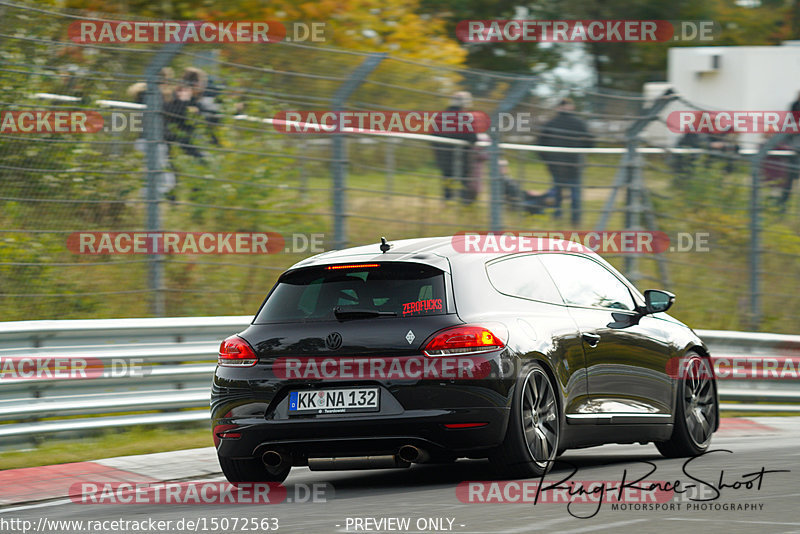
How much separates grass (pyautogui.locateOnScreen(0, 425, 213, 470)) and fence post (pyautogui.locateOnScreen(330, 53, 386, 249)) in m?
2.63

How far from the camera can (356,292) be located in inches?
320

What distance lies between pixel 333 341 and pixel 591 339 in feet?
6.11

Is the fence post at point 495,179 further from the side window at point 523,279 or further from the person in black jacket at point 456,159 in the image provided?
the side window at point 523,279

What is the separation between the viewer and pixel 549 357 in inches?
325

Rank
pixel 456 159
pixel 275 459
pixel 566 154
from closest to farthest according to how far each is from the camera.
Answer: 1. pixel 275 459
2. pixel 456 159
3. pixel 566 154

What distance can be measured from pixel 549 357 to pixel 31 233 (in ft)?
18.7

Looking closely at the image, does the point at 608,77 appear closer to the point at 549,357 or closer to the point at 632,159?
the point at 632,159

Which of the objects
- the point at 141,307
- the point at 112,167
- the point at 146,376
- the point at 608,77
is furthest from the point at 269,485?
the point at 608,77

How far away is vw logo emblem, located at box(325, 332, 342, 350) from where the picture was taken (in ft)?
25.8
